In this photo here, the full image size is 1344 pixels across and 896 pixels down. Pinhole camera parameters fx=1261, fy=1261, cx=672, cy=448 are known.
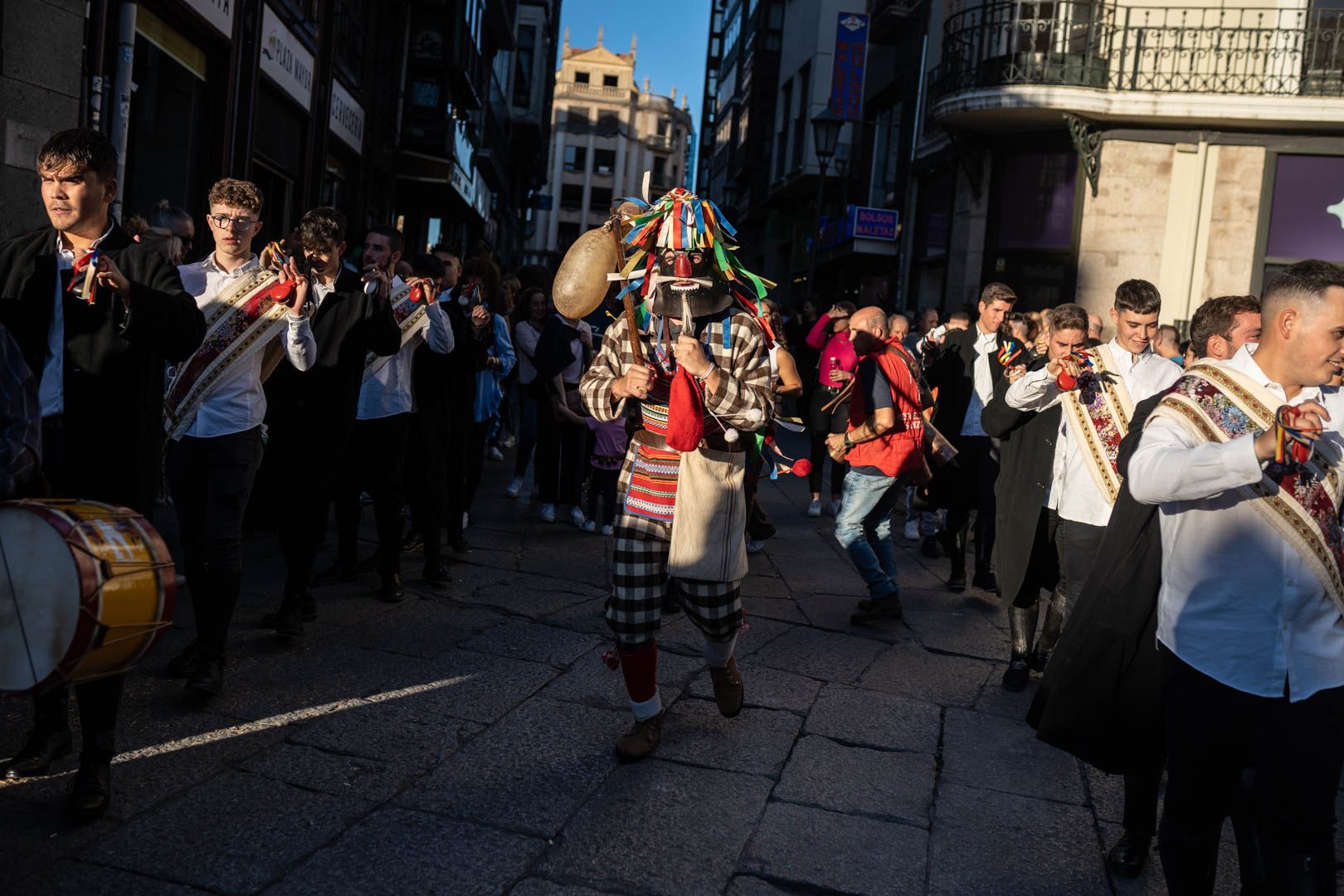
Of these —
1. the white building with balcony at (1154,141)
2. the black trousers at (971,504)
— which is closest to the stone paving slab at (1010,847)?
the black trousers at (971,504)

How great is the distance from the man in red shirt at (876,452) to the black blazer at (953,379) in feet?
6.96

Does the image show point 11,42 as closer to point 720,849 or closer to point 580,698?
point 580,698

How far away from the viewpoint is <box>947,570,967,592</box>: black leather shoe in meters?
8.38

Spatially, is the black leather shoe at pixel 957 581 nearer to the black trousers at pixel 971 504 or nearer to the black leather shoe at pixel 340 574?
the black trousers at pixel 971 504

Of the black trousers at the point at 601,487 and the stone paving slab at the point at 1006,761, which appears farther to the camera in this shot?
the black trousers at the point at 601,487

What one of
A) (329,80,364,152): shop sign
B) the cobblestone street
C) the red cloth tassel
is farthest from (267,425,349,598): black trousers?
(329,80,364,152): shop sign

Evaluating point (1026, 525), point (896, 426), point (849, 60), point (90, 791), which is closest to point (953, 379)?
point (896, 426)

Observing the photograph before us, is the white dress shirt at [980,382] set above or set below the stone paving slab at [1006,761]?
above

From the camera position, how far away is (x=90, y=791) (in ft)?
11.8

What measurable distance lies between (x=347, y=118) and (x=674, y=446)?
512 inches

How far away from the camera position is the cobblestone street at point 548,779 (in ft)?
11.4

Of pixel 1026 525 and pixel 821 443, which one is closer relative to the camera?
pixel 1026 525

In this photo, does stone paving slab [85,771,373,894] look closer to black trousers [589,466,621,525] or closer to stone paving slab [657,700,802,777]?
stone paving slab [657,700,802,777]

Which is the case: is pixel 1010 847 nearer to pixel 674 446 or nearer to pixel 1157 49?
pixel 674 446
